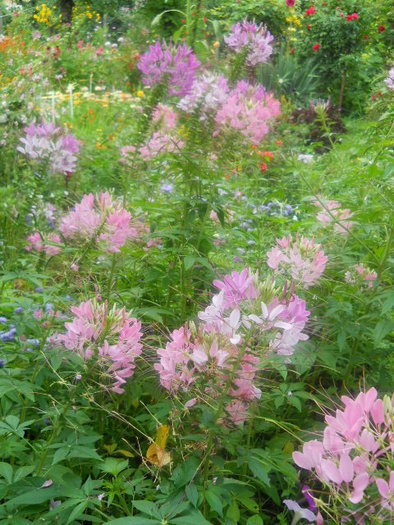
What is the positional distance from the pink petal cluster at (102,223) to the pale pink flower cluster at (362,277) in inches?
29.8

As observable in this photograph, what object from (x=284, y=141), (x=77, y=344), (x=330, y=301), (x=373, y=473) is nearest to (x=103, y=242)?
(x=77, y=344)

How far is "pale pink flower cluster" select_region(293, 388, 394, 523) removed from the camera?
85cm

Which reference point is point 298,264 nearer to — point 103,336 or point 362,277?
point 362,277

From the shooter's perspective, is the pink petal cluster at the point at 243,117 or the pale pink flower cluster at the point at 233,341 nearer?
the pale pink flower cluster at the point at 233,341

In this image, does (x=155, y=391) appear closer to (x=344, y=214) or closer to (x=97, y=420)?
(x=97, y=420)

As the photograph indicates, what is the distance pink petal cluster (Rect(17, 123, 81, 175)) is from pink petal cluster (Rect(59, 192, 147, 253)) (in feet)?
2.60

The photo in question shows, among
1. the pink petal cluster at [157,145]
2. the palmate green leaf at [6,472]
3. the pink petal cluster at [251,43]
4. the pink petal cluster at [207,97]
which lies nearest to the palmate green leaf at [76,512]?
the palmate green leaf at [6,472]

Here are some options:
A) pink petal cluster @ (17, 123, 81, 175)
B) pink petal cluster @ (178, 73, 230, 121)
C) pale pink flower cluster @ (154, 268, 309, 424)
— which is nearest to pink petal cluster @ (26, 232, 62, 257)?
pink petal cluster @ (17, 123, 81, 175)

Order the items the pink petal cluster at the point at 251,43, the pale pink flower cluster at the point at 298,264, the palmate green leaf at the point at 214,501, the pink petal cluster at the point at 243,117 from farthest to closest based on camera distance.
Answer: the pink petal cluster at the point at 251,43, the pink petal cluster at the point at 243,117, the pale pink flower cluster at the point at 298,264, the palmate green leaf at the point at 214,501

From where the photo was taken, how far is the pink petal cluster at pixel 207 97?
208cm

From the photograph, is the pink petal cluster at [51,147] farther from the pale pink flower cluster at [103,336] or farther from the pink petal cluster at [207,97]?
the pale pink flower cluster at [103,336]

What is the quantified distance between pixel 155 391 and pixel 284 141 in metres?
4.05

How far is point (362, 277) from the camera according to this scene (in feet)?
6.42

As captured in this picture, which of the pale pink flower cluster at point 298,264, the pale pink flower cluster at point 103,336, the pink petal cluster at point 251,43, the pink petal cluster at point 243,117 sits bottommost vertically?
the pale pink flower cluster at point 298,264
